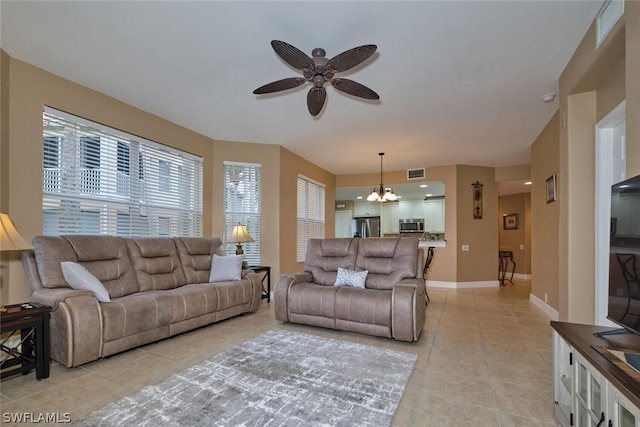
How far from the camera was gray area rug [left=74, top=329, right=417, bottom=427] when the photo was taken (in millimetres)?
1774

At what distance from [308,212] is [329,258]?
2.43m

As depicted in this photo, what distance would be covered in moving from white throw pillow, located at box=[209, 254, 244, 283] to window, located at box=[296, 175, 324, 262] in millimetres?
1978

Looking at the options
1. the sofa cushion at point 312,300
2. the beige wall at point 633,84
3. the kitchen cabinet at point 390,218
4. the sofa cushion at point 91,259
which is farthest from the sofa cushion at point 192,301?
the kitchen cabinet at point 390,218

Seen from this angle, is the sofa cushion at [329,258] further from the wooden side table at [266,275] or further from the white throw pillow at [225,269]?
the wooden side table at [266,275]

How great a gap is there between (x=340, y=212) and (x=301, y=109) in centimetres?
702

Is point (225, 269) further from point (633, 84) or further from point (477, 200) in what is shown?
point (477, 200)

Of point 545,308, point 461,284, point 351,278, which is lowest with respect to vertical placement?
point 461,284

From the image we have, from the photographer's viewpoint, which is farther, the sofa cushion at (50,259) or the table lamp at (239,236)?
the table lamp at (239,236)

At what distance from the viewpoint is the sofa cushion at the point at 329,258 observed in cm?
400

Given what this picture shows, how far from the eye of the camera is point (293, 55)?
221 centimetres

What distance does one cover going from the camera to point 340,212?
35.0ft

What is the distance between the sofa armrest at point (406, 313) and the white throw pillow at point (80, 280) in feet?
8.96

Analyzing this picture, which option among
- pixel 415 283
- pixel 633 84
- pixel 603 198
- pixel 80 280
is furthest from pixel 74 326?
pixel 603 198

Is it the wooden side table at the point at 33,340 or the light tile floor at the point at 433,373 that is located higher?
the wooden side table at the point at 33,340
